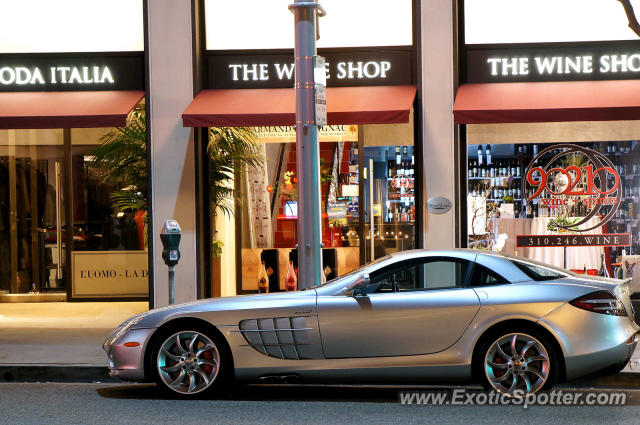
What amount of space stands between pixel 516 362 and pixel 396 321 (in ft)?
3.28

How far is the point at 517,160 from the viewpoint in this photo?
1242 cm

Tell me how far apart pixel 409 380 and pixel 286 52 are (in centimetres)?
610

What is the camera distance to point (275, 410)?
7383 millimetres

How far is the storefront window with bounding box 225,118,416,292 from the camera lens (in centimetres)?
1285

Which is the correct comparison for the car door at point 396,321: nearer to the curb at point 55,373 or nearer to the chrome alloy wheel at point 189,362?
the chrome alloy wheel at point 189,362

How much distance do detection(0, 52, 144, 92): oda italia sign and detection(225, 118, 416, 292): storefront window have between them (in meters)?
1.97

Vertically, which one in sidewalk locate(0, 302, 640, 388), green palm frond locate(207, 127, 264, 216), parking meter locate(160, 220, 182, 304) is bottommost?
sidewalk locate(0, 302, 640, 388)

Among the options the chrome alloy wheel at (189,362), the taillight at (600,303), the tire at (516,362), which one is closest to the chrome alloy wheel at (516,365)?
the tire at (516,362)

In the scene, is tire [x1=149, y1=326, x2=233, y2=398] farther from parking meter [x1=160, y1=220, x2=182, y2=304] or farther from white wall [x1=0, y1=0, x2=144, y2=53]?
white wall [x1=0, y1=0, x2=144, y2=53]

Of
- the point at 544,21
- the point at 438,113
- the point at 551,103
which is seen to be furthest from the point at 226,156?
the point at 544,21

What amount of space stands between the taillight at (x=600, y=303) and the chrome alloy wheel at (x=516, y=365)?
46cm

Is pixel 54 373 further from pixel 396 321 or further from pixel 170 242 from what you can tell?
pixel 396 321

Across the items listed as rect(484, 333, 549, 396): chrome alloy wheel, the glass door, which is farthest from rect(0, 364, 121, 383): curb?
the glass door

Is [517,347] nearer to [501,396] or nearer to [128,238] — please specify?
[501,396]
